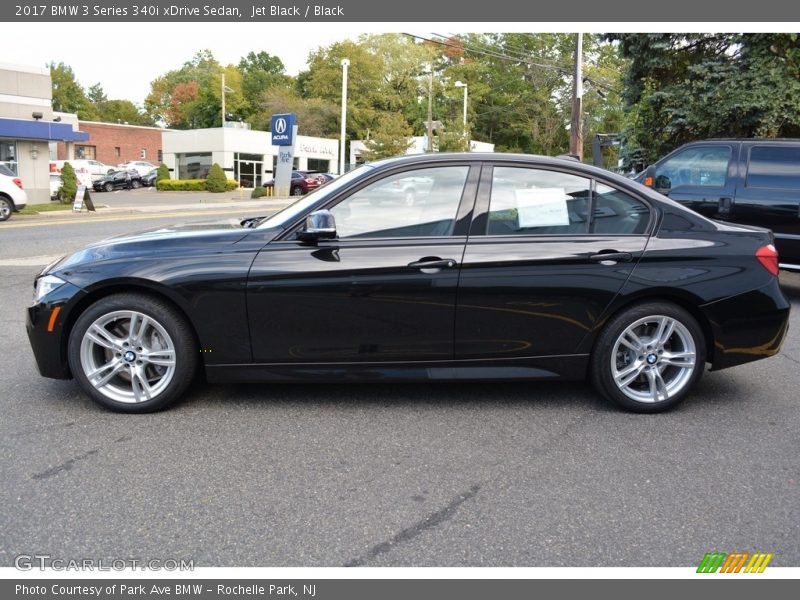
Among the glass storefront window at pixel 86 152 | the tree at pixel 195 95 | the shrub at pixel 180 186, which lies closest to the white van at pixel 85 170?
the shrub at pixel 180 186

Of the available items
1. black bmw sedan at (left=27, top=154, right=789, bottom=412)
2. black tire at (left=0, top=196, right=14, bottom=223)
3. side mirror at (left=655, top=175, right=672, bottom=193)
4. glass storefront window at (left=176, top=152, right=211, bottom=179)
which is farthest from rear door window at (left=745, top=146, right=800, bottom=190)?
glass storefront window at (left=176, top=152, right=211, bottom=179)

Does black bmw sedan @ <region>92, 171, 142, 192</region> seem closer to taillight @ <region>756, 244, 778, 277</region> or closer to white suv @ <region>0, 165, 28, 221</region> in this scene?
white suv @ <region>0, 165, 28, 221</region>

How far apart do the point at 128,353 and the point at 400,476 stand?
1895mm

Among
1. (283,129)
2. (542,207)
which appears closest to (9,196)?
(283,129)

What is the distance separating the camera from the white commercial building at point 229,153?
4956 centimetres

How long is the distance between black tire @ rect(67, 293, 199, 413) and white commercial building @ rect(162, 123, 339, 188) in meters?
47.0

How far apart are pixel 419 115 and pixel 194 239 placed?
6980cm

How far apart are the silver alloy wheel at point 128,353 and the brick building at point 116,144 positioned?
6270cm

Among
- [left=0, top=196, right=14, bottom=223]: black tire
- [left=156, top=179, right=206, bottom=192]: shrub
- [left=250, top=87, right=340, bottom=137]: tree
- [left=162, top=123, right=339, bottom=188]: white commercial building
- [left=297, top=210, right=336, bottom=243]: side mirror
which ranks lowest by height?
[left=0, top=196, right=14, bottom=223]: black tire

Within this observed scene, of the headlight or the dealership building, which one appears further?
the dealership building

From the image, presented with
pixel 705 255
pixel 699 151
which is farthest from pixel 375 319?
pixel 699 151

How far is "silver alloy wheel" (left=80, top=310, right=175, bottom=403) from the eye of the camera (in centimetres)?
412

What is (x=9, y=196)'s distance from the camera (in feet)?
66.0

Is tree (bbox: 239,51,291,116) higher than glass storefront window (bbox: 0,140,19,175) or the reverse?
higher
